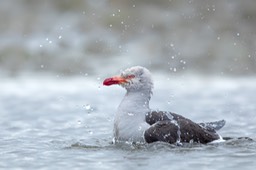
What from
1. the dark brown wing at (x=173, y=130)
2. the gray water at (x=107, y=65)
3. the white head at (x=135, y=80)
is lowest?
the dark brown wing at (x=173, y=130)

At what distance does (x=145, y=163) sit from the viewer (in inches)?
452

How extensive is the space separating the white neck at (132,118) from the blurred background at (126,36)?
8.52 m

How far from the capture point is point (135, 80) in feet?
41.7

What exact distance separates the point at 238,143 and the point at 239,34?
35.5 ft

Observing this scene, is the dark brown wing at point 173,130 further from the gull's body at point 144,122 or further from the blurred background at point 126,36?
the blurred background at point 126,36

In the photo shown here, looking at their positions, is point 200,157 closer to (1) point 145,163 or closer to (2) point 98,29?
(1) point 145,163

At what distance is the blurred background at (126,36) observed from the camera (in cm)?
2194

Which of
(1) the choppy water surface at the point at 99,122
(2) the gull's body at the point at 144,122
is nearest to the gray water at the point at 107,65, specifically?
(1) the choppy water surface at the point at 99,122

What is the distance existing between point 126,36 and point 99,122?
7.81 metres

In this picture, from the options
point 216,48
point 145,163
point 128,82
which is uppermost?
point 216,48

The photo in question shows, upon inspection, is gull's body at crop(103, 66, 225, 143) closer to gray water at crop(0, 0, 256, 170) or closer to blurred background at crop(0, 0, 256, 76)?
gray water at crop(0, 0, 256, 170)

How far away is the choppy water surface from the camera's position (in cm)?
1162

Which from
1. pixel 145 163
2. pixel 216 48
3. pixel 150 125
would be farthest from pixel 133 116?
pixel 216 48

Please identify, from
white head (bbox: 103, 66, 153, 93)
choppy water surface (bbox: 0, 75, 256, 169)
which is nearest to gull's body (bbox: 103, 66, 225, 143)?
white head (bbox: 103, 66, 153, 93)
